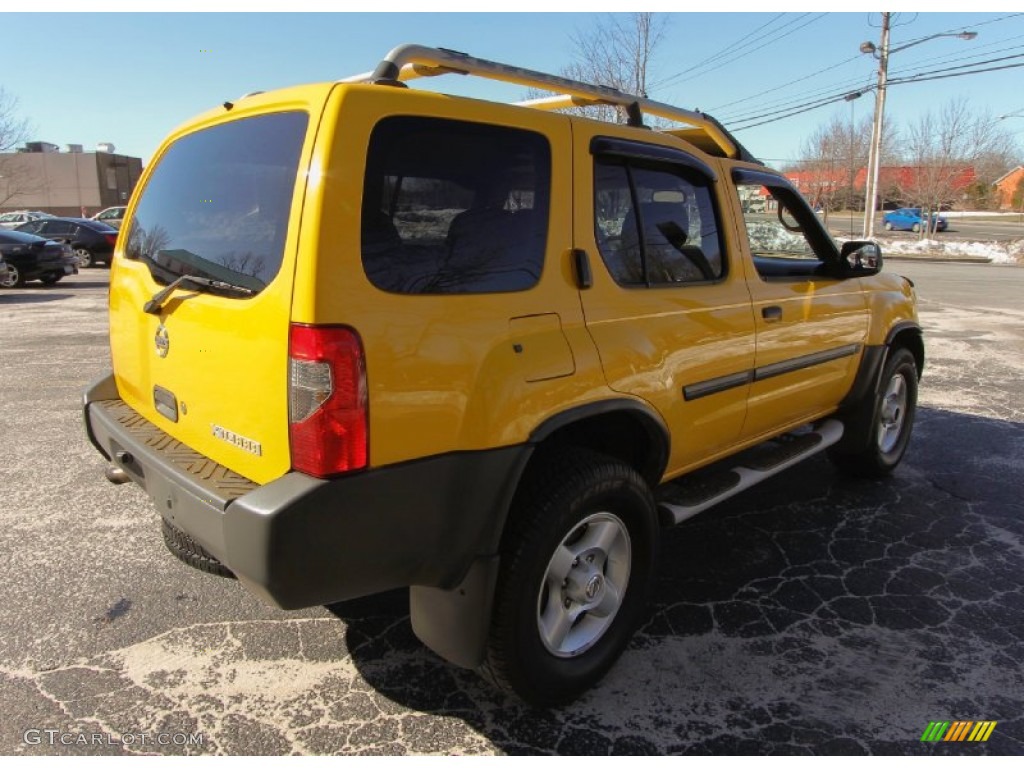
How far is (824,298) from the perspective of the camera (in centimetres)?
387

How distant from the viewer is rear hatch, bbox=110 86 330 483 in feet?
6.64

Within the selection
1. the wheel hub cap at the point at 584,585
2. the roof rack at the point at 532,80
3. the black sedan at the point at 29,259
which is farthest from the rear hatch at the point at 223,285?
the black sedan at the point at 29,259

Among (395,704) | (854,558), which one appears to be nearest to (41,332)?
(395,704)

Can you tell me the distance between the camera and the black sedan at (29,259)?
15.0 meters

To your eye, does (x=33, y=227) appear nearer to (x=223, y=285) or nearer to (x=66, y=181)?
(x=223, y=285)

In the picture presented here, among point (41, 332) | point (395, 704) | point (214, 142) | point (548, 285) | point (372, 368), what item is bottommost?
point (395, 704)

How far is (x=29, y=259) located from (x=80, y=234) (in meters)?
4.83

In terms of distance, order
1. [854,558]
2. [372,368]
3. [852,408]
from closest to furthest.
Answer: [372,368] → [854,558] → [852,408]

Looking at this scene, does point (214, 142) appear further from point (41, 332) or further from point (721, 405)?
point (41, 332)

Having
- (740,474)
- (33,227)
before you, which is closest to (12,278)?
(33,227)

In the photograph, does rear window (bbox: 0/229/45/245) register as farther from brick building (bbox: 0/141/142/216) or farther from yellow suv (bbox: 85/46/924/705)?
brick building (bbox: 0/141/142/216)

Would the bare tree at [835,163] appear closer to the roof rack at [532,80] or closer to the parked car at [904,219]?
the parked car at [904,219]

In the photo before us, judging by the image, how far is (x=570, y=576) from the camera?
256 cm

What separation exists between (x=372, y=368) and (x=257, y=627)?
5.43ft
